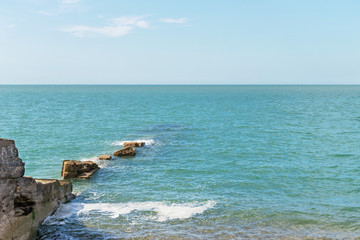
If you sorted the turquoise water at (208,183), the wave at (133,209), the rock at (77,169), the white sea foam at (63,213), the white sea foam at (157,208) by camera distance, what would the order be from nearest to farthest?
the turquoise water at (208,183) → the white sea foam at (63,213) → the wave at (133,209) → the white sea foam at (157,208) → the rock at (77,169)

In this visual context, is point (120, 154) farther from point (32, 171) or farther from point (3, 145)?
point (3, 145)

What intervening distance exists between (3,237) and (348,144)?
48.8 meters

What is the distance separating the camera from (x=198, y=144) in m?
52.7

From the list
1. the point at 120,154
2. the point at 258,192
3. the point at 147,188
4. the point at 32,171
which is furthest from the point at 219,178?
the point at 32,171

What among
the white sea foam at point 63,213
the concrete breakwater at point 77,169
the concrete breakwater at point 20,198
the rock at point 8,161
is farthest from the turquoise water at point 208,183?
the rock at point 8,161

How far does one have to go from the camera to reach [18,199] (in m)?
20.8

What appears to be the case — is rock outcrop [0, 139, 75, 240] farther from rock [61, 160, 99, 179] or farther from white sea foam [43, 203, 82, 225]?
rock [61, 160, 99, 179]

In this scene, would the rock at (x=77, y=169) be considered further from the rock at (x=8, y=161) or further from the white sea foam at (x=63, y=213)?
the rock at (x=8, y=161)

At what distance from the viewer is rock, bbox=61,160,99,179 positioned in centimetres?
3436

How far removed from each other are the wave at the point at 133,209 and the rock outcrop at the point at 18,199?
64.0 inches

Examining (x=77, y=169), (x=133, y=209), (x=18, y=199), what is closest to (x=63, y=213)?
(x=133, y=209)

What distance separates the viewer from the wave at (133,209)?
2542cm

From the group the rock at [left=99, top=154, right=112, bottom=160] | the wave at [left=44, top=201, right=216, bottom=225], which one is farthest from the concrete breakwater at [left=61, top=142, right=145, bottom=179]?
the wave at [left=44, top=201, right=216, bottom=225]

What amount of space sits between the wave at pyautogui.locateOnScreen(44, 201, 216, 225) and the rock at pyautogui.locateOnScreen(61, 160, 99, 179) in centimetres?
742
